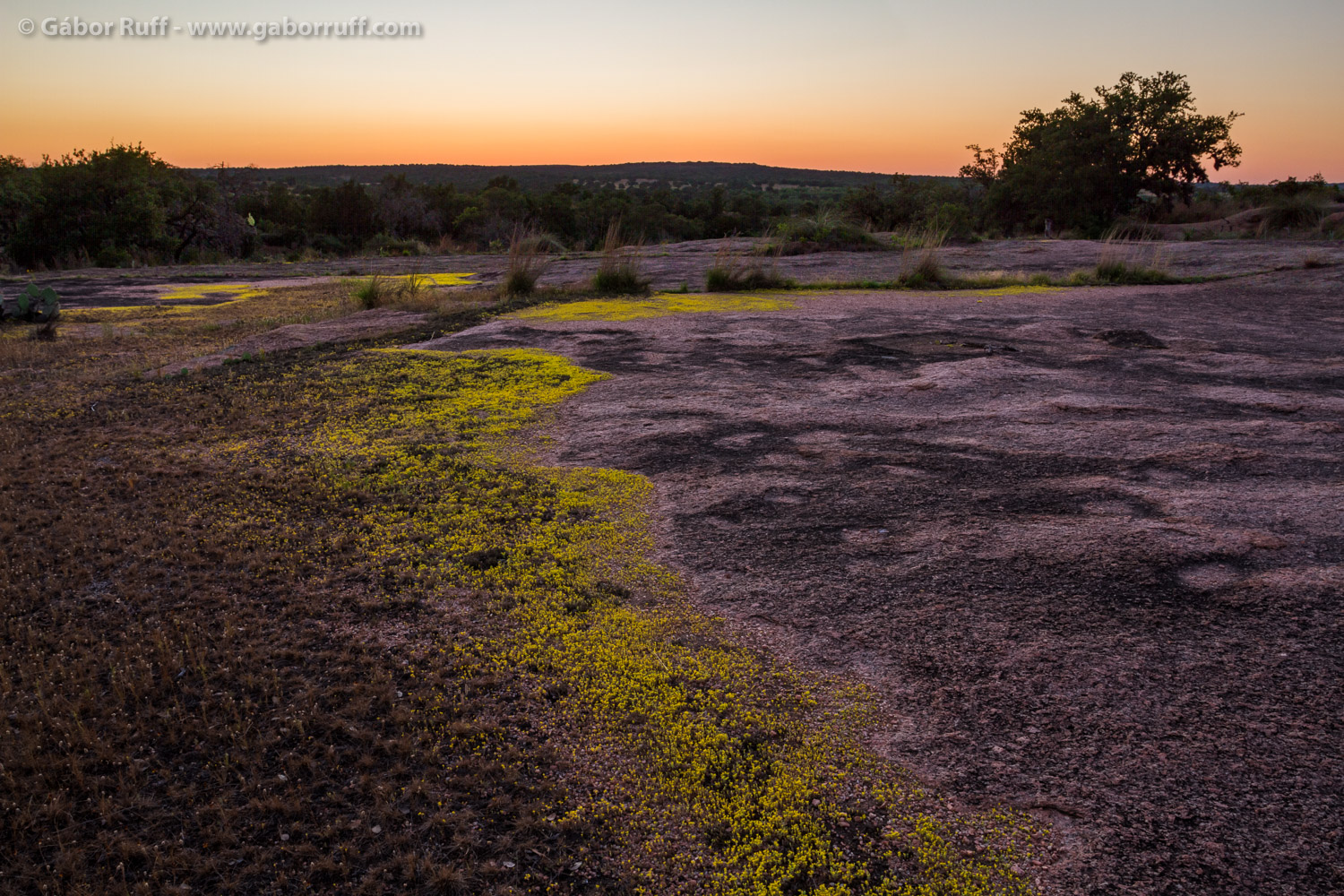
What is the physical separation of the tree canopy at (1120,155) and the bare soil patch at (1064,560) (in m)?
21.6

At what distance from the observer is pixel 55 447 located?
4.26 meters

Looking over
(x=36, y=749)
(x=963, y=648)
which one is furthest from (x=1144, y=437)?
(x=36, y=749)

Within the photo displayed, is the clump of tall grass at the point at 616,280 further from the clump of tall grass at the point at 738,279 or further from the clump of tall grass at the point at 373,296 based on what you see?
the clump of tall grass at the point at 373,296

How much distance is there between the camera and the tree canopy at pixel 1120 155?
2412 cm

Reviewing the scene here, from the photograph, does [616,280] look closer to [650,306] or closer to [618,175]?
[650,306]

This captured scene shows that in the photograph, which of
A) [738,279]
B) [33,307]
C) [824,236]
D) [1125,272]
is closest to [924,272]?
[738,279]

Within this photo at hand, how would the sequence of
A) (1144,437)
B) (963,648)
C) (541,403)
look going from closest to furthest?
(963,648), (1144,437), (541,403)

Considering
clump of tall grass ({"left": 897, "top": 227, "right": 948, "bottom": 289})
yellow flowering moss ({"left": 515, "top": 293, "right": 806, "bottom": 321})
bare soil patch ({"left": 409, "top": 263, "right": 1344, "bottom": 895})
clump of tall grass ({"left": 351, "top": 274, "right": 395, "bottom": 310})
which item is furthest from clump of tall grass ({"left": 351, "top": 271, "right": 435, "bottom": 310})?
clump of tall grass ({"left": 897, "top": 227, "right": 948, "bottom": 289})

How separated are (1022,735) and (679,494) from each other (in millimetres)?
1929

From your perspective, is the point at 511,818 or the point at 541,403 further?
the point at 541,403

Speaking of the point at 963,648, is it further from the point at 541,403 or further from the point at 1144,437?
the point at 541,403

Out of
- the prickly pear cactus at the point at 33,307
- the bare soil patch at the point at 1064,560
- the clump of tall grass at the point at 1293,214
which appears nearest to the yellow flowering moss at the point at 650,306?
the bare soil patch at the point at 1064,560

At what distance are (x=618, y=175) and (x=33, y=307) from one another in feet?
271

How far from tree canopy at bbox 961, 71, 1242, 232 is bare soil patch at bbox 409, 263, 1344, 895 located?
2162cm
